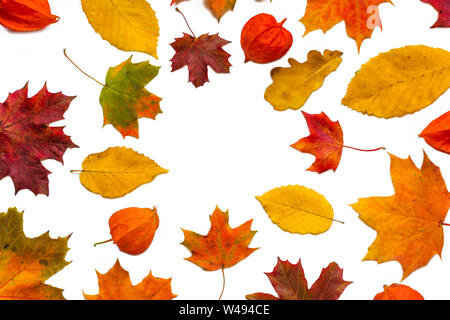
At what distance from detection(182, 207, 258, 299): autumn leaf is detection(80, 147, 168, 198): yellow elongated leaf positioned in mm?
165

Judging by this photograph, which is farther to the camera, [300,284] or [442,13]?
[442,13]

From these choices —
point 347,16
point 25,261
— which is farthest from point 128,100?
point 347,16

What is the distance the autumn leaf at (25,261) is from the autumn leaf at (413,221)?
64cm

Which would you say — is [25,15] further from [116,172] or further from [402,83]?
[402,83]

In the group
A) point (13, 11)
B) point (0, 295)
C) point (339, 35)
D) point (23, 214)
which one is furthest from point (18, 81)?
point (339, 35)

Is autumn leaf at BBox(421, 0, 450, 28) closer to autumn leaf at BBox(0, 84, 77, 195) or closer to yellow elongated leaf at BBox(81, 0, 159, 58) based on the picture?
yellow elongated leaf at BBox(81, 0, 159, 58)

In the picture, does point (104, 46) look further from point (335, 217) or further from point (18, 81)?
point (335, 217)

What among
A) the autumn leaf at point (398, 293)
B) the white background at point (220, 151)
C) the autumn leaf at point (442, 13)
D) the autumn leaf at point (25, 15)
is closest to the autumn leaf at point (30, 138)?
the white background at point (220, 151)

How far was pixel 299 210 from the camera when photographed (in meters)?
0.98

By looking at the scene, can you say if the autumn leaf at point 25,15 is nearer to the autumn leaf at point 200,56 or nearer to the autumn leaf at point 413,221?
the autumn leaf at point 200,56

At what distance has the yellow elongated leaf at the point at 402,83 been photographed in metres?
1.02

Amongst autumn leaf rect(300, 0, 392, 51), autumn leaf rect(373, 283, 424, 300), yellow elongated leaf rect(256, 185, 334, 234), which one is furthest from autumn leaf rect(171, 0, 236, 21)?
autumn leaf rect(373, 283, 424, 300)

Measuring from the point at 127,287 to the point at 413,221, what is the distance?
59 cm

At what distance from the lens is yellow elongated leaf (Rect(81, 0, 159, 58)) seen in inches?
40.9
